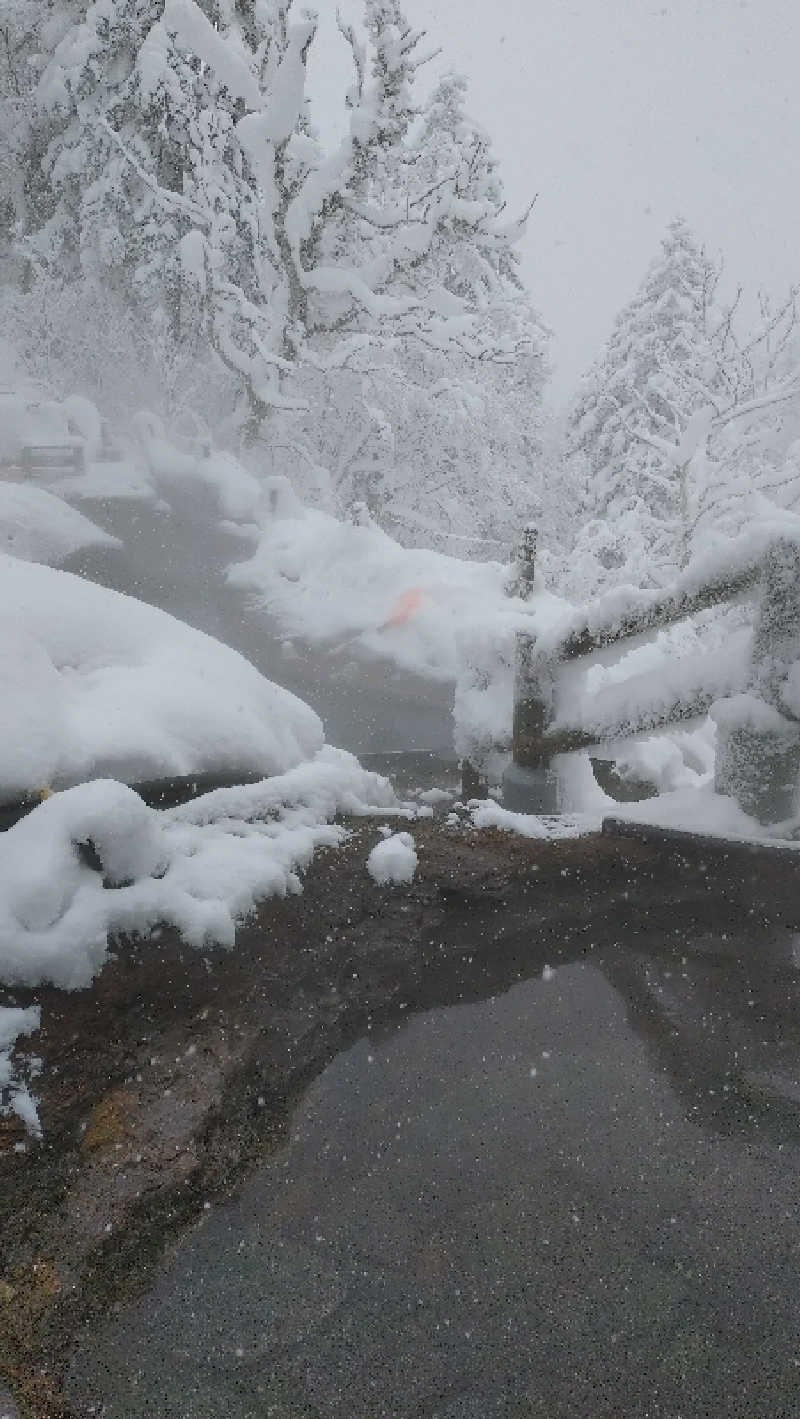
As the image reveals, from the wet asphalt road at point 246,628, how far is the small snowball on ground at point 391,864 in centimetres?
407

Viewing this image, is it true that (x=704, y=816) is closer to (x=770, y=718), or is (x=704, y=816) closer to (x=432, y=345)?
(x=770, y=718)

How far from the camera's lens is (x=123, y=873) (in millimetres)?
2361

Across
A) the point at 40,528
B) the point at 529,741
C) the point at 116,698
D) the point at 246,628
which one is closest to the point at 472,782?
the point at 529,741

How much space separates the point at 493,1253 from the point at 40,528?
1241 centimetres

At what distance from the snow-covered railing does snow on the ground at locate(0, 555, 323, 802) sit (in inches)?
62.1

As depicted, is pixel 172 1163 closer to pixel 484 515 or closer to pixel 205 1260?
pixel 205 1260

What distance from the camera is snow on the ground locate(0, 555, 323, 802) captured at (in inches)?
117

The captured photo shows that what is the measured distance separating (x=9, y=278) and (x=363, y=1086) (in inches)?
1024

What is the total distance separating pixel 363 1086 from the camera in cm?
217

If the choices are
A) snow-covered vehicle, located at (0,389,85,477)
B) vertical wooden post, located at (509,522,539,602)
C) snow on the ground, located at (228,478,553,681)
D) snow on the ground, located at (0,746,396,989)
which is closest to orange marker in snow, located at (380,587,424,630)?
snow on the ground, located at (228,478,553,681)

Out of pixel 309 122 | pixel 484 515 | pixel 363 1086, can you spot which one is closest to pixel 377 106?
pixel 309 122

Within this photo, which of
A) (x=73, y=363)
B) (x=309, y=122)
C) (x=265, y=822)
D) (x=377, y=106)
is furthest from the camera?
(x=73, y=363)

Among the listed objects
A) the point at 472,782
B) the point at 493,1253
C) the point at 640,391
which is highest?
the point at 640,391

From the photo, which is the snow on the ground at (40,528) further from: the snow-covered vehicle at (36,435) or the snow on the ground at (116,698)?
the snow on the ground at (116,698)
